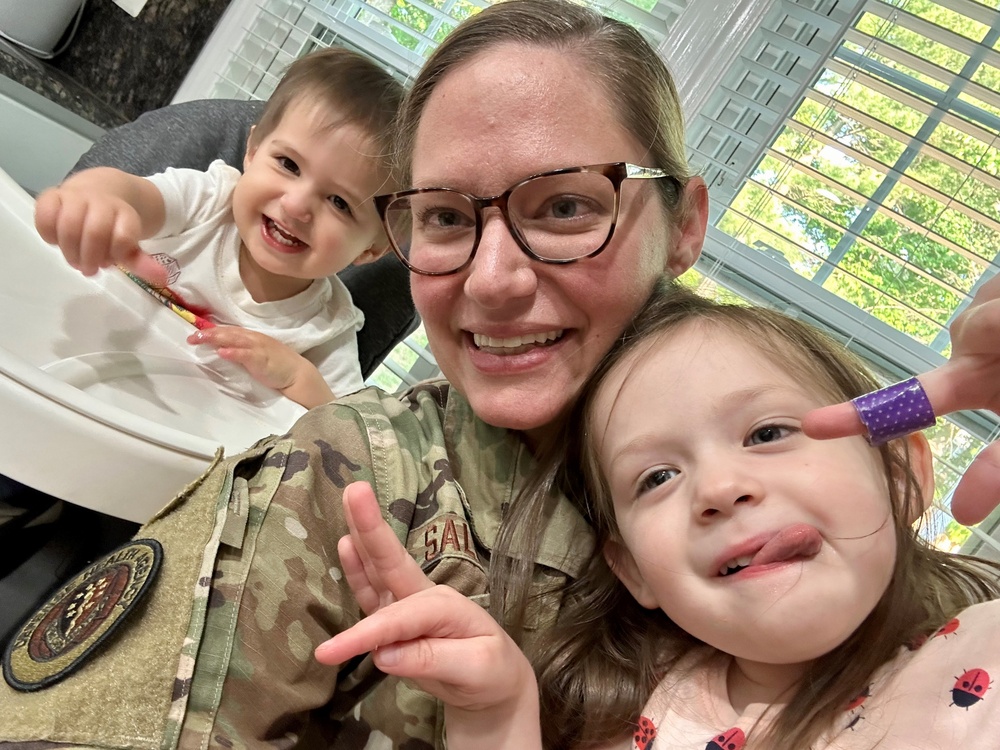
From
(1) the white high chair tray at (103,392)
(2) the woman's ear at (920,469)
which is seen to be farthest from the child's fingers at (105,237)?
(2) the woman's ear at (920,469)

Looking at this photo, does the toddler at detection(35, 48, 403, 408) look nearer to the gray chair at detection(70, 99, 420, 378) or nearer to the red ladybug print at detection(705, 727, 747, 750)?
the gray chair at detection(70, 99, 420, 378)

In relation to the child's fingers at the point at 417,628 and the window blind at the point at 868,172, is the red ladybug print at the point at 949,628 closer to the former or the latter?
the child's fingers at the point at 417,628

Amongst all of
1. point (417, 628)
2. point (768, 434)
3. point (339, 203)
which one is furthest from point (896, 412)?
point (339, 203)

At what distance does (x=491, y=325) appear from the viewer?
0.75 meters

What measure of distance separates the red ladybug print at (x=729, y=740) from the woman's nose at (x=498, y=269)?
435mm

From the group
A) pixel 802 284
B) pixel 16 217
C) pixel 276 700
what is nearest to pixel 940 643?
pixel 276 700

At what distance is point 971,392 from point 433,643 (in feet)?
1.26

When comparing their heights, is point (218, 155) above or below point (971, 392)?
below

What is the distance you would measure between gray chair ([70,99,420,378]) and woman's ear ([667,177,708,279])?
78cm

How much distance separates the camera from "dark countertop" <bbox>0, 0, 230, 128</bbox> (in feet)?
7.09

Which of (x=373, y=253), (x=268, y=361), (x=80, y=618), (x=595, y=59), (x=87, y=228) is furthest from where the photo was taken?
(x=373, y=253)

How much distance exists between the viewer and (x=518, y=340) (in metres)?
0.76

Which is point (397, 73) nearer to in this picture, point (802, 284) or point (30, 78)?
point (30, 78)

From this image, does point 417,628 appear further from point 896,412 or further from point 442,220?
point 442,220
